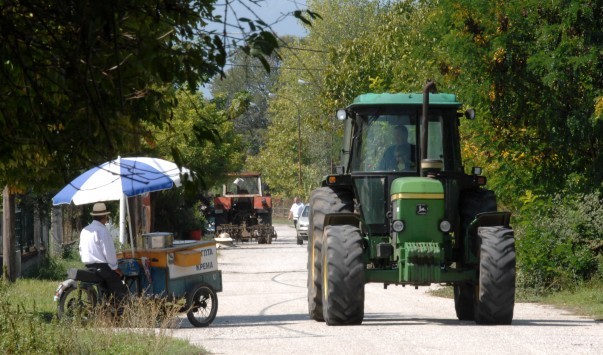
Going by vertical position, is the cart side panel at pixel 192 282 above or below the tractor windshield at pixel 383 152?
below

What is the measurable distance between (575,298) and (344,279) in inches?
247

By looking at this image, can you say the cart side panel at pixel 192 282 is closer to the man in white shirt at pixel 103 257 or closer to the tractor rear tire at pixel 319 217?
the man in white shirt at pixel 103 257

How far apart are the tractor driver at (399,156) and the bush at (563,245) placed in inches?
235

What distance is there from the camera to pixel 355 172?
1656 cm

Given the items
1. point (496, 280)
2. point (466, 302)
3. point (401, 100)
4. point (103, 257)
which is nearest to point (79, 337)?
point (103, 257)

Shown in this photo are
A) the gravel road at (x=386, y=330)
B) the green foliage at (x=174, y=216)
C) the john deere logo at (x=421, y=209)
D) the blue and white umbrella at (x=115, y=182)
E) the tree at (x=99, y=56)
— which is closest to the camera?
the tree at (x=99, y=56)

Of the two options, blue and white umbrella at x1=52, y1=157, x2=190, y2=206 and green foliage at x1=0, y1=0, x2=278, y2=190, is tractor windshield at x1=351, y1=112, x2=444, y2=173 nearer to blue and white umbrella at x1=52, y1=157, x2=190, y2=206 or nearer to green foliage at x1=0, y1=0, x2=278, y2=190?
blue and white umbrella at x1=52, y1=157, x2=190, y2=206

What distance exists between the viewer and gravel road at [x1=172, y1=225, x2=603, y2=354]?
1243cm

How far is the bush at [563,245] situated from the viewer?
21.5 metres

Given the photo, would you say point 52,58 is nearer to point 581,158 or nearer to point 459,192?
point 459,192

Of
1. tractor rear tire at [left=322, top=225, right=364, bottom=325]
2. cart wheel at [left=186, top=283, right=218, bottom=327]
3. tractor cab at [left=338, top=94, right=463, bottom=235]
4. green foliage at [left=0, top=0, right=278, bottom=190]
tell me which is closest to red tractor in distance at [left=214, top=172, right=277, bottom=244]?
cart wheel at [left=186, top=283, right=218, bottom=327]

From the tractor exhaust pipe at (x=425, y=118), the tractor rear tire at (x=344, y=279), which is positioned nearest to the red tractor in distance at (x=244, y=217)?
the tractor exhaust pipe at (x=425, y=118)

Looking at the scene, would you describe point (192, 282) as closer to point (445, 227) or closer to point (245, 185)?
point (445, 227)

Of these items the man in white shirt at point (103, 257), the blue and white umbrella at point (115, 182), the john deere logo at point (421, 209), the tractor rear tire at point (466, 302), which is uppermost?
the blue and white umbrella at point (115, 182)
